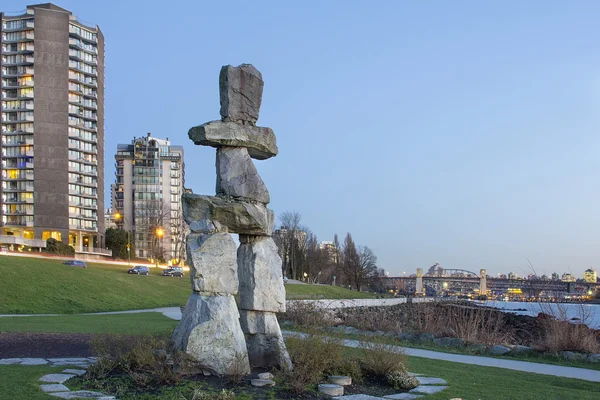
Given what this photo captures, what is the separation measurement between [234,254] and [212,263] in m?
0.47

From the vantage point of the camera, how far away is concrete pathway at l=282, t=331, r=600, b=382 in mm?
11641

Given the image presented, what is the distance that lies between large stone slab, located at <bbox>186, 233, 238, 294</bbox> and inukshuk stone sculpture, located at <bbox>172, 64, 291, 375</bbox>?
0.05ft

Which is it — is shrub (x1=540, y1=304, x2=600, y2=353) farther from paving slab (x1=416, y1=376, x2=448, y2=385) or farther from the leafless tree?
the leafless tree

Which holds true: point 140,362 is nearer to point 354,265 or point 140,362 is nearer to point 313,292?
point 313,292

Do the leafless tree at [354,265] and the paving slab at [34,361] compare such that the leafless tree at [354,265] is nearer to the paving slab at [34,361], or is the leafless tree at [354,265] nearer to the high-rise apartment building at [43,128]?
the high-rise apartment building at [43,128]

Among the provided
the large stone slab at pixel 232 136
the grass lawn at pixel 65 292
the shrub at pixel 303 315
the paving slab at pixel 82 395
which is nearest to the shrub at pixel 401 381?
the paving slab at pixel 82 395

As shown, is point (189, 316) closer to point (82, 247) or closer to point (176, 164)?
point (82, 247)

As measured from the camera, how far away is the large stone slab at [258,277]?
992 cm

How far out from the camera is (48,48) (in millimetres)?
89250

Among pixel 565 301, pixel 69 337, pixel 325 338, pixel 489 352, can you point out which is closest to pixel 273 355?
pixel 325 338

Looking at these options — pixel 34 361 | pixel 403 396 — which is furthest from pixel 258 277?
pixel 34 361

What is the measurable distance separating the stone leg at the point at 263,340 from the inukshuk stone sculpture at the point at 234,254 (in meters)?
0.02

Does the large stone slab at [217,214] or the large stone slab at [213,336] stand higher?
the large stone slab at [217,214]

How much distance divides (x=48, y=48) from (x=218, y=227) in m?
91.8
